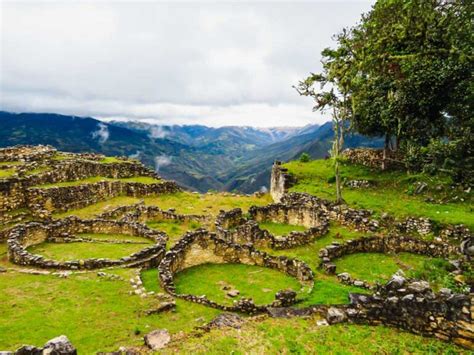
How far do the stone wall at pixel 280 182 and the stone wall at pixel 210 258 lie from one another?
1890cm

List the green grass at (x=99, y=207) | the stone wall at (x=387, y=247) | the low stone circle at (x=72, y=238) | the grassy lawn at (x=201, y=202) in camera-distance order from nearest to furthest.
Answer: the low stone circle at (x=72, y=238) < the stone wall at (x=387, y=247) < the green grass at (x=99, y=207) < the grassy lawn at (x=201, y=202)

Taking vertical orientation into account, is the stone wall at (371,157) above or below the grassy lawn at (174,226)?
above

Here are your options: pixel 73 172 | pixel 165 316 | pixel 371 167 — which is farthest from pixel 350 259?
pixel 73 172

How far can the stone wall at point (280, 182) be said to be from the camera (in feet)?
142

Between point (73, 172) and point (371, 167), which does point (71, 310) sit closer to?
point (73, 172)

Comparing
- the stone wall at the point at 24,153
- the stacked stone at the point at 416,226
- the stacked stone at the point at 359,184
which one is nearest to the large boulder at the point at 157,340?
the stacked stone at the point at 416,226

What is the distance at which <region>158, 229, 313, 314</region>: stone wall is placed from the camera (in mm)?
19441

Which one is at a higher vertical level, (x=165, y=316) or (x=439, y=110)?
(x=439, y=110)

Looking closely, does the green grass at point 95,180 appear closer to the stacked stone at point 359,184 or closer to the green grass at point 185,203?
the green grass at point 185,203

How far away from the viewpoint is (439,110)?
3466cm

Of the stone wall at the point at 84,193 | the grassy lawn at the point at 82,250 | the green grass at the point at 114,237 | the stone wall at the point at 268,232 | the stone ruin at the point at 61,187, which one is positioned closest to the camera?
the grassy lawn at the point at 82,250

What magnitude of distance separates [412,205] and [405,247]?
6948 millimetres

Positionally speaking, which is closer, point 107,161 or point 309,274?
point 309,274

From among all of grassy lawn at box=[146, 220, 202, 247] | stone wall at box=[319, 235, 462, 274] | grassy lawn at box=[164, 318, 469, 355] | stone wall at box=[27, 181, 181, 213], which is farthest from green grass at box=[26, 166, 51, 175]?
grassy lawn at box=[164, 318, 469, 355]
